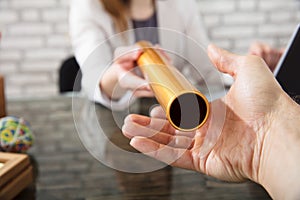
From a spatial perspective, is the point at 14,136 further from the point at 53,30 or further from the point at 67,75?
the point at 53,30

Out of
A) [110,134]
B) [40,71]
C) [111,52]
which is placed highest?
[111,52]

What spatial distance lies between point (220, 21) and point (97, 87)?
1.76 metres

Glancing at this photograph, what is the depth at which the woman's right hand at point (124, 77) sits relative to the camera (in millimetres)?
818

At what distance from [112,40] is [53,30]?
5.59 ft

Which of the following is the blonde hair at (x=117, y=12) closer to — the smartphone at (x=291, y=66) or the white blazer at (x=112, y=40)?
the white blazer at (x=112, y=40)

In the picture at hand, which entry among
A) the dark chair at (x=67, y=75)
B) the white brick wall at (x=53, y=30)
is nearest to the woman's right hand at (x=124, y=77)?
the dark chair at (x=67, y=75)

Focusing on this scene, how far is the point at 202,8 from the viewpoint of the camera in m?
2.46

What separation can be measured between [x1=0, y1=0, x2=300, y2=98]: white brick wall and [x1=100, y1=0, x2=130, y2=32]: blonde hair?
96cm

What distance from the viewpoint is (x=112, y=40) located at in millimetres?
835

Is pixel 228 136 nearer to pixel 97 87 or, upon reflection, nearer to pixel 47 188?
pixel 97 87

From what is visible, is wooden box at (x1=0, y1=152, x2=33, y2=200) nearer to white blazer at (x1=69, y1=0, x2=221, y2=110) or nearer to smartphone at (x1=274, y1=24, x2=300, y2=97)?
white blazer at (x1=69, y1=0, x2=221, y2=110)

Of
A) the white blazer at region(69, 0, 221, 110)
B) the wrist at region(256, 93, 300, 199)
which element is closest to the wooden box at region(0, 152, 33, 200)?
the white blazer at region(69, 0, 221, 110)

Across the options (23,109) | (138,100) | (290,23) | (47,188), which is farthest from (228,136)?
(290,23)

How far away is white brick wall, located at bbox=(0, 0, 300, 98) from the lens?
2.42 m
